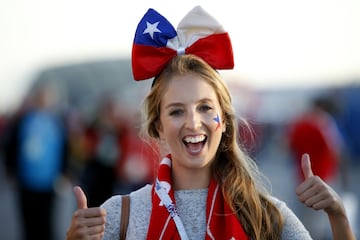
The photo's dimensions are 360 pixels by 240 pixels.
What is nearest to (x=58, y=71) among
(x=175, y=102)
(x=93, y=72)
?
(x=93, y=72)

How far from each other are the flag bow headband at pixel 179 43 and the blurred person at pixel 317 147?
212 inches

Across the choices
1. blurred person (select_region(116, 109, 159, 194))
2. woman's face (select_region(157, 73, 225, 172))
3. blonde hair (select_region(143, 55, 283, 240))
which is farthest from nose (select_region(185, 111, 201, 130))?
blurred person (select_region(116, 109, 159, 194))

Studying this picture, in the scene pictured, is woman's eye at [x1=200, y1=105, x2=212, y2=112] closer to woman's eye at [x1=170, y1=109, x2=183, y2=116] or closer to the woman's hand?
woman's eye at [x1=170, y1=109, x2=183, y2=116]

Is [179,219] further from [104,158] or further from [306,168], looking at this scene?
[104,158]

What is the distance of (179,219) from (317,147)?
5.69m

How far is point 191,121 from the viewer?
139 inches

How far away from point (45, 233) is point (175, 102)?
552cm

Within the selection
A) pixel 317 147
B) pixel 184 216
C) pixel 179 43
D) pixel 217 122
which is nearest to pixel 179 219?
pixel 184 216

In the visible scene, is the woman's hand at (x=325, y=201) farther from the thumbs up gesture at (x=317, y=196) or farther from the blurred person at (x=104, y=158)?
the blurred person at (x=104, y=158)

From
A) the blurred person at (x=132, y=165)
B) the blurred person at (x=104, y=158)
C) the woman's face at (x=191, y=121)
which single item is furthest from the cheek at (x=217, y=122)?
the blurred person at (x=104, y=158)

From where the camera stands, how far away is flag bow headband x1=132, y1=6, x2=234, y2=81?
3.70 m

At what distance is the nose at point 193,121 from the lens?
352 cm

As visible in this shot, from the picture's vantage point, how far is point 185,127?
354 centimetres

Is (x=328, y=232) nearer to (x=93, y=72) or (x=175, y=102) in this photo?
(x=175, y=102)
